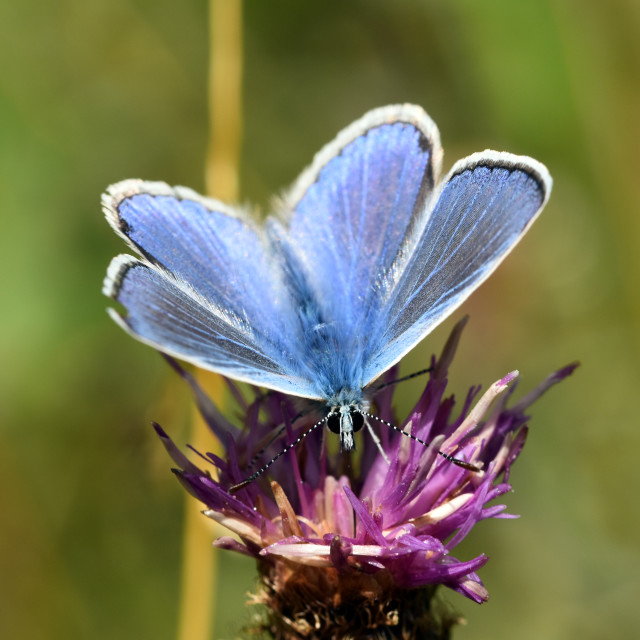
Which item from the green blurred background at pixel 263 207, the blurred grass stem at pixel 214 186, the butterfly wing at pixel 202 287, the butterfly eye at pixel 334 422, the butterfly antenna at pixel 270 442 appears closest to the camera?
the butterfly wing at pixel 202 287

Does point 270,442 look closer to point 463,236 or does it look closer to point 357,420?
point 357,420

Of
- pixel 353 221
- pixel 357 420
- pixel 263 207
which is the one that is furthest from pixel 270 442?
pixel 263 207

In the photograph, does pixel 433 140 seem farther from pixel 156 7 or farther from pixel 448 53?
pixel 156 7

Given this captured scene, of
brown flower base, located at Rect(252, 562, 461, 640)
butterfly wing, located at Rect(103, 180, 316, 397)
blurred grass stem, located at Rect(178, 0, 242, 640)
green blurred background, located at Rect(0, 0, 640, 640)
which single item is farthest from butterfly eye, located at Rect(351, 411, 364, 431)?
green blurred background, located at Rect(0, 0, 640, 640)

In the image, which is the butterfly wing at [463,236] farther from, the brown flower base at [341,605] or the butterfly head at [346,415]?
the brown flower base at [341,605]

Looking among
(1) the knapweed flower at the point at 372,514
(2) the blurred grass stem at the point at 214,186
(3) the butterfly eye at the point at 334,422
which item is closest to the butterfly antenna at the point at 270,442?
(1) the knapweed flower at the point at 372,514

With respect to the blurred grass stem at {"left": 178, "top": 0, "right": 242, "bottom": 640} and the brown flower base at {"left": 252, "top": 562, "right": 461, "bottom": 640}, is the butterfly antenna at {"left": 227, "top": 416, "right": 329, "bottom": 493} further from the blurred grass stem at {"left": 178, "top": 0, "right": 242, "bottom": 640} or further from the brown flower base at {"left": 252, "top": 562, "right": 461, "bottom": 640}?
the blurred grass stem at {"left": 178, "top": 0, "right": 242, "bottom": 640}
